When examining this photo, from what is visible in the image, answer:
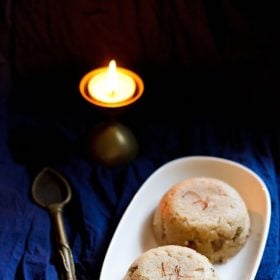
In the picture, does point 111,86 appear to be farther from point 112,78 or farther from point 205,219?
point 205,219

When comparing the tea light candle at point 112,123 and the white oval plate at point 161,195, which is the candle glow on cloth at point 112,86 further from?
the white oval plate at point 161,195

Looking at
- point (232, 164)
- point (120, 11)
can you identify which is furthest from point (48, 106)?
point (232, 164)

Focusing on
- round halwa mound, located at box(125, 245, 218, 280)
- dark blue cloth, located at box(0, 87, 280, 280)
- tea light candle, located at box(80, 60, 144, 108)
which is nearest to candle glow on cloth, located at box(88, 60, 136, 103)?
tea light candle, located at box(80, 60, 144, 108)

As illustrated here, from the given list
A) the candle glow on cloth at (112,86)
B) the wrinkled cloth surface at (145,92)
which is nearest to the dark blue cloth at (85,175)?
the wrinkled cloth surface at (145,92)

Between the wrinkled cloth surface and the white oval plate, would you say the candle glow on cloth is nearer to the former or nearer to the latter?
the wrinkled cloth surface

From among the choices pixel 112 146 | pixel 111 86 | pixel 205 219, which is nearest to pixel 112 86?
pixel 111 86

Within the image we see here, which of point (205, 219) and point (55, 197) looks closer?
point (205, 219)
